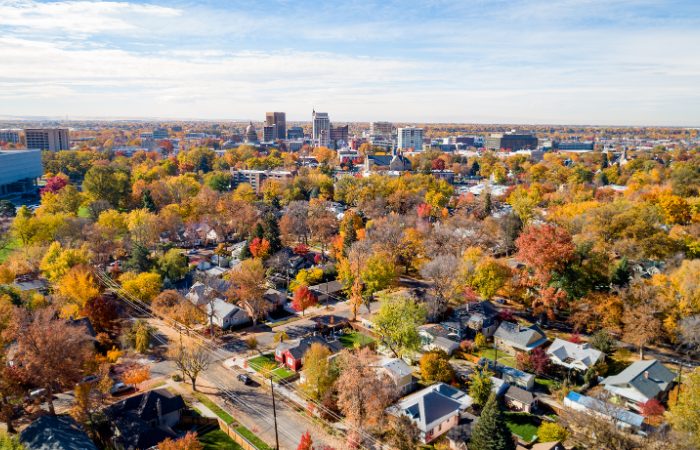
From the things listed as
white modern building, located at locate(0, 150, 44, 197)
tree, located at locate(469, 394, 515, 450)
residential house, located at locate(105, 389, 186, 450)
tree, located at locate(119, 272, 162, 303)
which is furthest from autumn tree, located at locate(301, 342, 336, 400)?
white modern building, located at locate(0, 150, 44, 197)

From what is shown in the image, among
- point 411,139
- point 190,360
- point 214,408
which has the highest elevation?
point 411,139

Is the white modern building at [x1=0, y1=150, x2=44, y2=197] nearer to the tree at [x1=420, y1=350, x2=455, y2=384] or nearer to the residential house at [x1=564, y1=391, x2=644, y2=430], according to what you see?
the tree at [x1=420, y1=350, x2=455, y2=384]

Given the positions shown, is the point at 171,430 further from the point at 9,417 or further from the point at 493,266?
the point at 493,266

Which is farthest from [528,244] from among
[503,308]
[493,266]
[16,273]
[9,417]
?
[16,273]

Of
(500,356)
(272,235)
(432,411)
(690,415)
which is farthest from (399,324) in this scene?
(272,235)

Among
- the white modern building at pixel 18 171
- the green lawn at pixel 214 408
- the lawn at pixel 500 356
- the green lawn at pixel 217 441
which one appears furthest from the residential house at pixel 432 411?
the white modern building at pixel 18 171

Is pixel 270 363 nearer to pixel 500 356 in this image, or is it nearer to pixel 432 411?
pixel 432 411

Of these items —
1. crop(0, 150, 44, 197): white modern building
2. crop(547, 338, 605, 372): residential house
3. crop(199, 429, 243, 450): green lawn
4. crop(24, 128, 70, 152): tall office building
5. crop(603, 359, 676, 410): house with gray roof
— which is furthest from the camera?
crop(24, 128, 70, 152): tall office building
